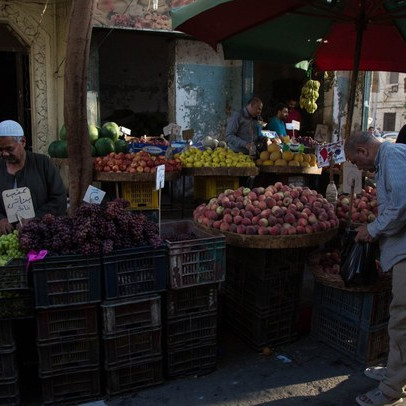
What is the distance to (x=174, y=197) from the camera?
900 cm

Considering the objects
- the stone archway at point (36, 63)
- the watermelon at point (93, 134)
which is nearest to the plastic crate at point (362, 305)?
the watermelon at point (93, 134)

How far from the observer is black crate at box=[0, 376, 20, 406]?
2824mm

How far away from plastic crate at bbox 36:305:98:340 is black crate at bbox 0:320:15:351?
0.54 ft

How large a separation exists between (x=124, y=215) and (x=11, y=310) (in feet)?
3.00

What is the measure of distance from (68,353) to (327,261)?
87.9 inches

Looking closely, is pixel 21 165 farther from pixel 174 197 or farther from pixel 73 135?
pixel 174 197

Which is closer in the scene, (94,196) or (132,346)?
(132,346)

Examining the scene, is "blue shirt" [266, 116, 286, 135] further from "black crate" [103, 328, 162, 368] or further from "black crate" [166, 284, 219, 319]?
"black crate" [103, 328, 162, 368]

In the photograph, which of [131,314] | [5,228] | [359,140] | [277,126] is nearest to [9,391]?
[131,314]

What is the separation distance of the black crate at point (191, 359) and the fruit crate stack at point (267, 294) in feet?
1.71

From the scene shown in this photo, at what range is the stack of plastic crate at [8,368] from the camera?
2775 mm

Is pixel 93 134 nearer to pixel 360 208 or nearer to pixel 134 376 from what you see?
pixel 360 208

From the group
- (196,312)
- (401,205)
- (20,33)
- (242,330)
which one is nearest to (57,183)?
(196,312)

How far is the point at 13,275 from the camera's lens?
2.75 metres
